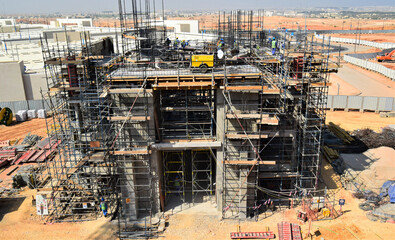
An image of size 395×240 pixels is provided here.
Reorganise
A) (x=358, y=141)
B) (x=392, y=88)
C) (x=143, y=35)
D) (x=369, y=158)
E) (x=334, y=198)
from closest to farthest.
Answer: (x=334, y=198) → (x=369, y=158) → (x=143, y=35) → (x=358, y=141) → (x=392, y=88)

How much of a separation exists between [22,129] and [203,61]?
28880mm

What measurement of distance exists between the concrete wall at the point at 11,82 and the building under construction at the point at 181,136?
2197 centimetres

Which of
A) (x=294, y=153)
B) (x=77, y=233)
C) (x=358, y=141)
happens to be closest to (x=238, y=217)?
(x=294, y=153)

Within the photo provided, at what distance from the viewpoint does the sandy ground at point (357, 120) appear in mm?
38719

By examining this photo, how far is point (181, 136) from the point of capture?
73.3 ft

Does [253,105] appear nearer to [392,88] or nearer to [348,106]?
[348,106]

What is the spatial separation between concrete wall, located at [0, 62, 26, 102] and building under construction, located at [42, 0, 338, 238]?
2197 cm

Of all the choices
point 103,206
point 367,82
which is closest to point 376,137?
point 103,206

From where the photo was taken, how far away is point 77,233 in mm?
21141

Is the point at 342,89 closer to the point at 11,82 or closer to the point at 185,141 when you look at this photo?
the point at 185,141

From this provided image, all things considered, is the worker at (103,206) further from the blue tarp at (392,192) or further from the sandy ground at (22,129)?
the blue tarp at (392,192)

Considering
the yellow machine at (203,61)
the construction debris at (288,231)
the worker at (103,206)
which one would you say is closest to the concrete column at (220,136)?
the yellow machine at (203,61)

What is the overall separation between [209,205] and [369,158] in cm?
1420

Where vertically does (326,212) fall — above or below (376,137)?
below
